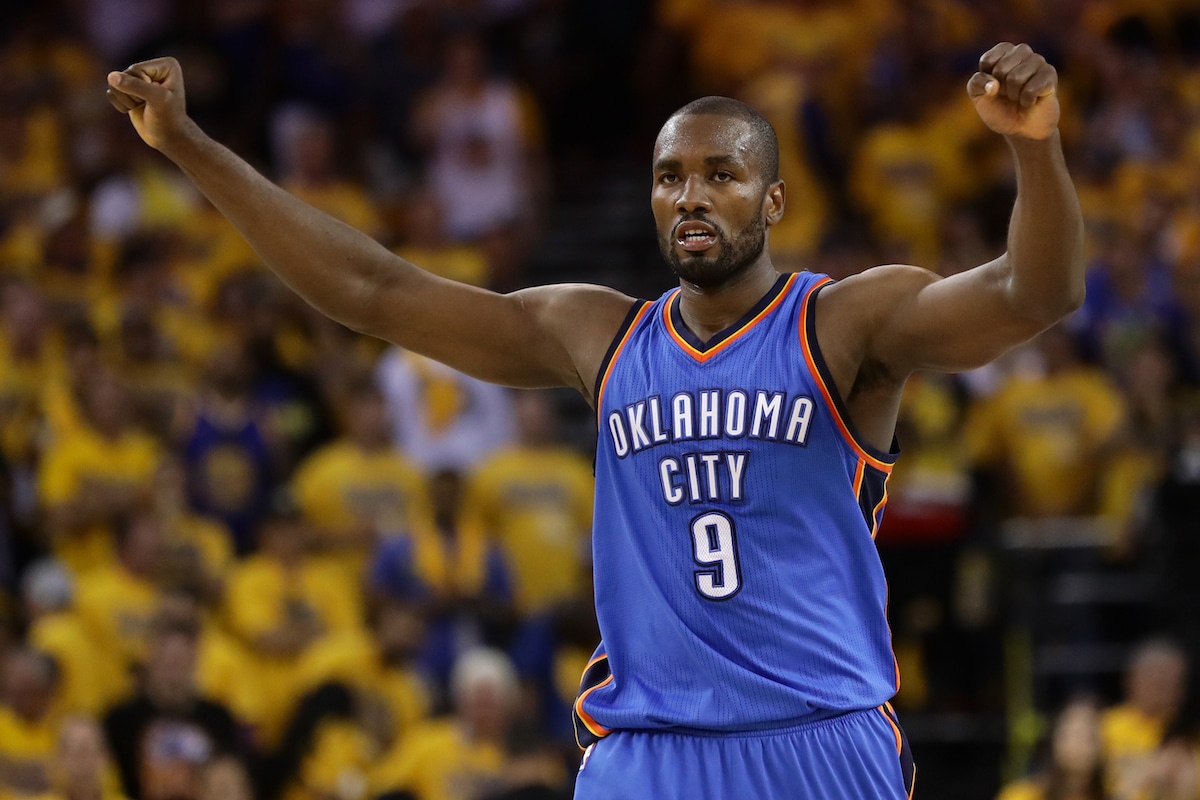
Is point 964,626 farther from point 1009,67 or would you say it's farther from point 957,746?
point 1009,67

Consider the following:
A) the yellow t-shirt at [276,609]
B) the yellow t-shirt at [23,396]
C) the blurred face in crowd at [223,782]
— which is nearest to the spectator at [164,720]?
the blurred face in crowd at [223,782]

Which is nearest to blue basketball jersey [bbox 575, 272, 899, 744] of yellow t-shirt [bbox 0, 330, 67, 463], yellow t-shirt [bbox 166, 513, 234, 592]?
yellow t-shirt [bbox 166, 513, 234, 592]

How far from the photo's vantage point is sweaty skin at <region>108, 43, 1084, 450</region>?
12.2ft

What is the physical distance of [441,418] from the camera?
11625 mm

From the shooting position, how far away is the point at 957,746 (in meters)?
10.6

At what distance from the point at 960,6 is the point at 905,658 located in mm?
6766

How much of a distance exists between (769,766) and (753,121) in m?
1.44

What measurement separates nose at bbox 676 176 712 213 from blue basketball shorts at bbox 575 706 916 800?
115 centimetres

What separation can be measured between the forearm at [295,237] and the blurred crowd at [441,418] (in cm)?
353

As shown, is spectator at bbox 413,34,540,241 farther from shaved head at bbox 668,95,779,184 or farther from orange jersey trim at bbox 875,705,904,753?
orange jersey trim at bbox 875,705,904,753

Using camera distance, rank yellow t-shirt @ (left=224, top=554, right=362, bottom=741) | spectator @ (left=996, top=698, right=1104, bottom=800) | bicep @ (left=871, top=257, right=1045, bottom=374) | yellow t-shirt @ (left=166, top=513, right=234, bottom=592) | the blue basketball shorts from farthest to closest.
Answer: yellow t-shirt @ (left=166, top=513, right=234, bottom=592), yellow t-shirt @ (left=224, top=554, right=362, bottom=741), spectator @ (left=996, top=698, right=1104, bottom=800), the blue basketball shorts, bicep @ (left=871, top=257, right=1045, bottom=374)

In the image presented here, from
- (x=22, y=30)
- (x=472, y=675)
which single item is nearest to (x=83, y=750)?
(x=472, y=675)

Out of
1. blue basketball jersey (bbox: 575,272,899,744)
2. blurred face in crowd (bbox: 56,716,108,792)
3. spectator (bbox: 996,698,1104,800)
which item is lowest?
spectator (bbox: 996,698,1104,800)

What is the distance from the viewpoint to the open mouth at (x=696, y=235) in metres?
4.14
